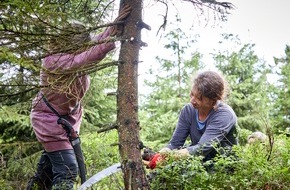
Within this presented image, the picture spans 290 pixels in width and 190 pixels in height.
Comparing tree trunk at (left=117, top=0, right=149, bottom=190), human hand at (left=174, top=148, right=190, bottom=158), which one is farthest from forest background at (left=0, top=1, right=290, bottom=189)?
human hand at (left=174, top=148, right=190, bottom=158)

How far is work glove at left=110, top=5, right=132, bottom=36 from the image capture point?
3113 mm

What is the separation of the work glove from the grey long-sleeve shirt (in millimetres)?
1164

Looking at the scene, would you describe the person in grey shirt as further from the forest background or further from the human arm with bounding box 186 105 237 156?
the forest background

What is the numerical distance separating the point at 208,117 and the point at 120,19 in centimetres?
135

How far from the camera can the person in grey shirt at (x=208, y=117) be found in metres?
3.58

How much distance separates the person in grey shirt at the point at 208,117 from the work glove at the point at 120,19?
106 cm

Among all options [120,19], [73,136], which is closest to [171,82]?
[73,136]

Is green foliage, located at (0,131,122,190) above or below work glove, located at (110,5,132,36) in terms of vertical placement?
below

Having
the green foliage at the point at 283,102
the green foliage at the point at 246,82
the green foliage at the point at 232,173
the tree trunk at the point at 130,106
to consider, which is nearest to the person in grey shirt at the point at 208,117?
the green foliage at the point at 232,173

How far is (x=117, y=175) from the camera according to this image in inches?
128

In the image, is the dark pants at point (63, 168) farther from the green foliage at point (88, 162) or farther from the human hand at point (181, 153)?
the human hand at point (181, 153)

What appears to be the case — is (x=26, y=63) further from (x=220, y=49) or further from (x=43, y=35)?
(x=220, y=49)

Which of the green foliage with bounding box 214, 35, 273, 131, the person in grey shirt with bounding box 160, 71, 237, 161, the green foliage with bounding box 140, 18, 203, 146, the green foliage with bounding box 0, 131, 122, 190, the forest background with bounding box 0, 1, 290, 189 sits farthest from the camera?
the green foliage with bounding box 140, 18, 203, 146

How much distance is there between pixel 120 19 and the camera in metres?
3.12
